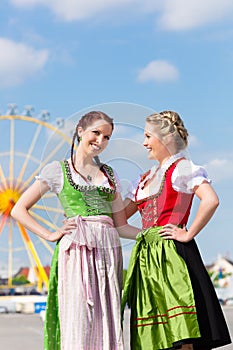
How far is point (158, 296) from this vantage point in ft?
10.5

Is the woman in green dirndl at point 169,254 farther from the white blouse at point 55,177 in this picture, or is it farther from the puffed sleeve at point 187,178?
the white blouse at point 55,177

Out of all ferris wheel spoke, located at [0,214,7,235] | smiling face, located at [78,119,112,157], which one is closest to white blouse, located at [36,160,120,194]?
smiling face, located at [78,119,112,157]

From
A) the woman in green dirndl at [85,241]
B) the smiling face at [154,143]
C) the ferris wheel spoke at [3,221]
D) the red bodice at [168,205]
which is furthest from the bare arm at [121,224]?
the ferris wheel spoke at [3,221]

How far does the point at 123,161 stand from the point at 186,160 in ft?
0.83

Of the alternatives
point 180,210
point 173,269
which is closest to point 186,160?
point 180,210

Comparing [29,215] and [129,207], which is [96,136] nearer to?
[129,207]

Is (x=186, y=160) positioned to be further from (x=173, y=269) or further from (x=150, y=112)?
(x=173, y=269)

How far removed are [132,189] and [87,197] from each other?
189mm

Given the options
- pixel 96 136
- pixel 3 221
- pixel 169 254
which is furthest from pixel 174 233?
pixel 3 221

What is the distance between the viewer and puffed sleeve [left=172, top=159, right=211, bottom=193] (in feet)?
10.6

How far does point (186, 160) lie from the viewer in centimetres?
328

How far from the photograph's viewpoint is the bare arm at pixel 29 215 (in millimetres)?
3309

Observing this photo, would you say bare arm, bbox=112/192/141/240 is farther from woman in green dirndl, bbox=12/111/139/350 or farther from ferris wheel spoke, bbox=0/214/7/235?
ferris wheel spoke, bbox=0/214/7/235

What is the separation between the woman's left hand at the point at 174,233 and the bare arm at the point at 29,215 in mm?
393
